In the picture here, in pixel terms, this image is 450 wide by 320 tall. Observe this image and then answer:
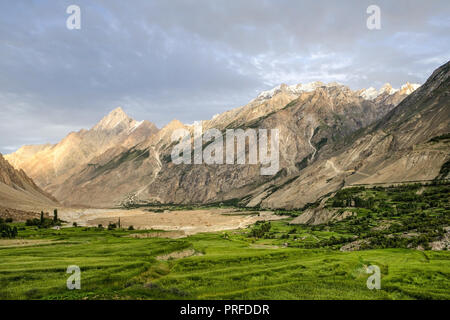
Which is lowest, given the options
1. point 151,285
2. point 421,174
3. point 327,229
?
point 327,229

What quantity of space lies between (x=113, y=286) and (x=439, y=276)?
35045 mm

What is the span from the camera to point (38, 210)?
176125mm

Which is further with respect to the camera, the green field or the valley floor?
the green field

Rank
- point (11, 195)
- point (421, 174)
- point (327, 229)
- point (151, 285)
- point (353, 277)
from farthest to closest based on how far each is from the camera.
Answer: point (11, 195) < point (421, 174) < point (327, 229) < point (353, 277) < point (151, 285)

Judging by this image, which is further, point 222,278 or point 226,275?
point 226,275

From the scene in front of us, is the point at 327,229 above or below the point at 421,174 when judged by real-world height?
below

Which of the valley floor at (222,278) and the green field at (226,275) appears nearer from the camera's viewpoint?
the valley floor at (222,278)

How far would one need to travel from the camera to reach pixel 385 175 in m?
169
